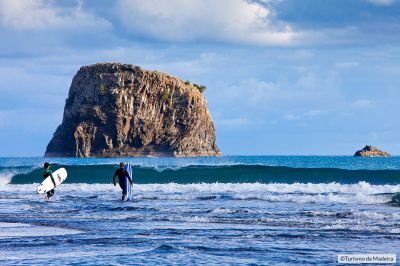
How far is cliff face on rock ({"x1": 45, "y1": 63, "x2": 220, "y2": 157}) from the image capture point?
174 meters

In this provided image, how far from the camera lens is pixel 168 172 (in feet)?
180

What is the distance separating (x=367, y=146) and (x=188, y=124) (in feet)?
139

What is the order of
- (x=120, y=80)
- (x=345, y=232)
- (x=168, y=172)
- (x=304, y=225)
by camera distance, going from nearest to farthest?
1. (x=345, y=232)
2. (x=304, y=225)
3. (x=168, y=172)
4. (x=120, y=80)

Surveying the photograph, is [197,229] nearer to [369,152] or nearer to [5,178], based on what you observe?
[5,178]

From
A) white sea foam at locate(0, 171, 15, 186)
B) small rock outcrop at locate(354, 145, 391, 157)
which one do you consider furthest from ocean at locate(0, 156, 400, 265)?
small rock outcrop at locate(354, 145, 391, 157)

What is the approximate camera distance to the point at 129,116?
573 feet

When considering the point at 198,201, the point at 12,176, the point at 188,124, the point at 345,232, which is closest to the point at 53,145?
Answer: the point at 188,124

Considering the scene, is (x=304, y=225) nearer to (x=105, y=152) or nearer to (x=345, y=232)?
(x=345, y=232)

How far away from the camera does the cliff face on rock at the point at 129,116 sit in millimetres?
173875

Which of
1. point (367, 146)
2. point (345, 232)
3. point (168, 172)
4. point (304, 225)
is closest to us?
point (345, 232)

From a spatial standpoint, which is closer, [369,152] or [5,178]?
[5,178]

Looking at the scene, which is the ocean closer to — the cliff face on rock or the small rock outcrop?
the small rock outcrop

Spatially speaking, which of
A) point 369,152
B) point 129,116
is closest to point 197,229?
point 369,152

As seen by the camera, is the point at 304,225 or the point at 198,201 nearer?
the point at 304,225
